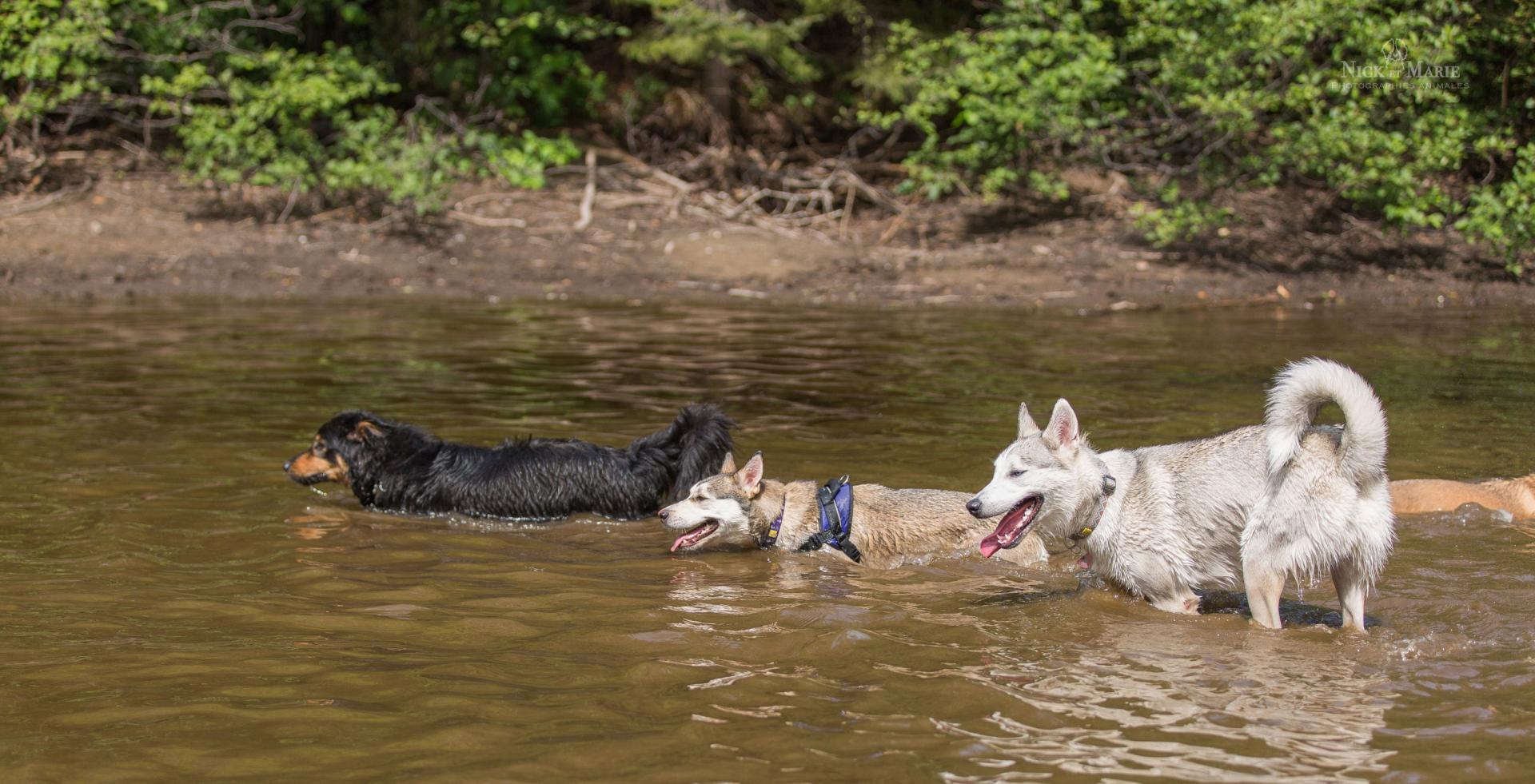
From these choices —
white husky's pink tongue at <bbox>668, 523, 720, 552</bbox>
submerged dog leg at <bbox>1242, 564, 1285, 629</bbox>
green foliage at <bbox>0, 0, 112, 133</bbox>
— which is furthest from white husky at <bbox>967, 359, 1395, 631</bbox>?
green foliage at <bbox>0, 0, 112, 133</bbox>

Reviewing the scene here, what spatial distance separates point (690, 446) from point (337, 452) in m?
2.28

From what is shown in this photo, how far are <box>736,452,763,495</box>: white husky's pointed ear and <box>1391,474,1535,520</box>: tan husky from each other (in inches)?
145

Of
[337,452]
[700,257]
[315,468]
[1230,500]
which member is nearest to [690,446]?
[337,452]

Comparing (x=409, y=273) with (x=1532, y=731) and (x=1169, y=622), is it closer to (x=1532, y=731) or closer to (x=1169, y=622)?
(x=1169, y=622)

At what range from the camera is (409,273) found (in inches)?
763

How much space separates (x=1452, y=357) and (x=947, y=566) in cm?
841

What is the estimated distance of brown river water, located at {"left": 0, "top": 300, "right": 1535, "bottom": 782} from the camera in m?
4.70

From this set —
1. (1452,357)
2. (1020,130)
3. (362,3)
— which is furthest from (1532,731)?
(362,3)

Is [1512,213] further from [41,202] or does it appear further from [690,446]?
[41,202]

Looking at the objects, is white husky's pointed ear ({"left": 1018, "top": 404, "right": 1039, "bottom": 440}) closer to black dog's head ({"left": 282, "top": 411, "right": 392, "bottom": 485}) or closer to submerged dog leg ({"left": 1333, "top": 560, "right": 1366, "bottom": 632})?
submerged dog leg ({"left": 1333, "top": 560, "right": 1366, "bottom": 632})

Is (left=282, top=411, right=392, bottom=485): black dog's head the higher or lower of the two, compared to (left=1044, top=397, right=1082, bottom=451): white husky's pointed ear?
lower

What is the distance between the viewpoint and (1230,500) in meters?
6.27

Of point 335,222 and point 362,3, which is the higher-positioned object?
point 362,3

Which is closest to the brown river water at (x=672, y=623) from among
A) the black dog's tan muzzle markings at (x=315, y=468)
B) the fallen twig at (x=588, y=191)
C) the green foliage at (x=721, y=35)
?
the black dog's tan muzzle markings at (x=315, y=468)
